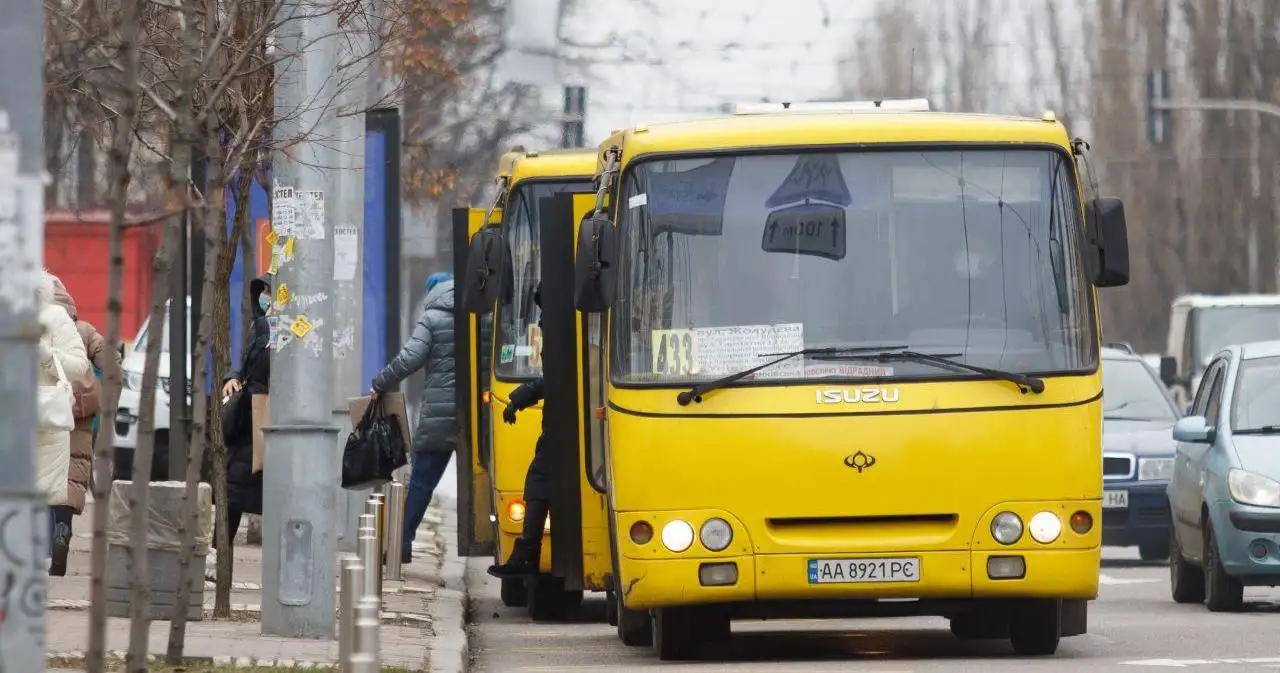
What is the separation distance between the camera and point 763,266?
11359 millimetres

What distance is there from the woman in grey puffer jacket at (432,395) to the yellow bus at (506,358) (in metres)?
0.57

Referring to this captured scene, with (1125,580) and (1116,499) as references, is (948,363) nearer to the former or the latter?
(1125,580)

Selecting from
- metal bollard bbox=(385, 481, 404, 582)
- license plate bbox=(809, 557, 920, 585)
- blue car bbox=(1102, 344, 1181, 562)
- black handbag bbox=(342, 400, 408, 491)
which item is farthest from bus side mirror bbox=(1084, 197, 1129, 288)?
blue car bbox=(1102, 344, 1181, 562)

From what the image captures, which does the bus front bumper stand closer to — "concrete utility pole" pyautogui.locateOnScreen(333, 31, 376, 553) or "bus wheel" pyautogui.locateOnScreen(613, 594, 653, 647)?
"bus wheel" pyautogui.locateOnScreen(613, 594, 653, 647)

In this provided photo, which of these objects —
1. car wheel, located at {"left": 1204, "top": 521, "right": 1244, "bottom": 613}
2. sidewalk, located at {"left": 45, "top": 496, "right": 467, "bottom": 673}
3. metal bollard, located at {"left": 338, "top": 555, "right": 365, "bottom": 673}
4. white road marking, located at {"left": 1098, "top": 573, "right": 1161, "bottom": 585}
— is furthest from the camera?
white road marking, located at {"left": 1098, "top": 573, "right": 1161, "bottom": 585}

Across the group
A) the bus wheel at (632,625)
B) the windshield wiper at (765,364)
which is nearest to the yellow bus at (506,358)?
the bus wheel at (632,625)

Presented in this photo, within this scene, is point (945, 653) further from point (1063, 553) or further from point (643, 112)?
point (643, 112)

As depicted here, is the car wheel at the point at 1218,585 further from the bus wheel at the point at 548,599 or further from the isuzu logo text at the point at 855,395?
the isuzu logo text at the point at 855,395

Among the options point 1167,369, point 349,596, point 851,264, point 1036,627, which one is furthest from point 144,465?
point 1167,369

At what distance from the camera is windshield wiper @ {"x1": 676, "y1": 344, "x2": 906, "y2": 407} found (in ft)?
36.6

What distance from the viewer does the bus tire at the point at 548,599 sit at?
1476 centimetres

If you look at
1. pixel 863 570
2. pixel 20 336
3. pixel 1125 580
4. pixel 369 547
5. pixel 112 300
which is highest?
pixel 112 300

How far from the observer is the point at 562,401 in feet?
41.9

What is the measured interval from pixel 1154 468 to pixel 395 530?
6.70 meters
